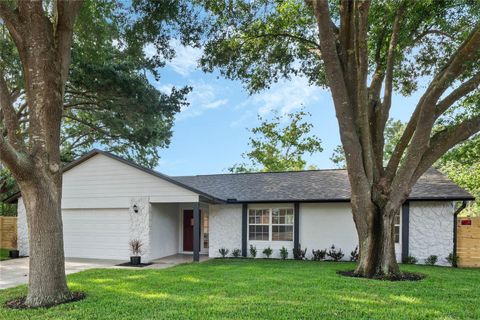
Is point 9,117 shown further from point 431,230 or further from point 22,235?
point 431,230

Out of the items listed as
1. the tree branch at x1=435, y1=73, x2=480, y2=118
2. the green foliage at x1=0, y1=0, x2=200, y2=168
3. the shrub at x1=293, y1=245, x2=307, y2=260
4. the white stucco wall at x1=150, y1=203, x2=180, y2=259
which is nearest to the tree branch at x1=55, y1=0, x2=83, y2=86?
the green foliage at x1=0, y1=0, x2=200, y2=168

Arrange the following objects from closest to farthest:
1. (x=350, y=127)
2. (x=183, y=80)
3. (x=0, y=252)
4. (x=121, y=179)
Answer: (x=350, y=127)
(x=121, y=179)
(x=183, y=80)
(x=0, y=252)

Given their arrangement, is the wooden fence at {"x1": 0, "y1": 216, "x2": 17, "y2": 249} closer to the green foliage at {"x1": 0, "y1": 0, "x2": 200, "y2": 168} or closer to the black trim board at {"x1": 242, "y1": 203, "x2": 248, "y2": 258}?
the green foliage at {"x1": 0, "y1": 0, "x2": 200, "y2": 168}

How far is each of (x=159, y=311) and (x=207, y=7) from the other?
834cm

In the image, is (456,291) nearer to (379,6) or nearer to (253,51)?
(379,6)

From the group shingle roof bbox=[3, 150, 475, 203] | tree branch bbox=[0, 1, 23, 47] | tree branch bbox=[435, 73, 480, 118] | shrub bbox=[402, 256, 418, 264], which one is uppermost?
tree branch bbox=[0, 1, 23, 47]

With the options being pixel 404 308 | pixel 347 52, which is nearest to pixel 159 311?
pixel 404 308

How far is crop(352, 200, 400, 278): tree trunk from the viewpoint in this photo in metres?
8.95

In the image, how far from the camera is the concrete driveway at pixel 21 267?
9062 millimetres

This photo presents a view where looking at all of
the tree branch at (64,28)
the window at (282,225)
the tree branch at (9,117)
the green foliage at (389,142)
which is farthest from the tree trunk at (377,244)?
the green foliage at (389,142)

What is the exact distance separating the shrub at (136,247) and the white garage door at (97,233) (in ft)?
2.15

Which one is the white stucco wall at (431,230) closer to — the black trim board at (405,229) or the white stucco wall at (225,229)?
the black trim board at (405,229)

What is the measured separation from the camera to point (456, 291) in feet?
24.3

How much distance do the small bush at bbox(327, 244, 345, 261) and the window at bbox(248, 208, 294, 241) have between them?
150 centimetres
